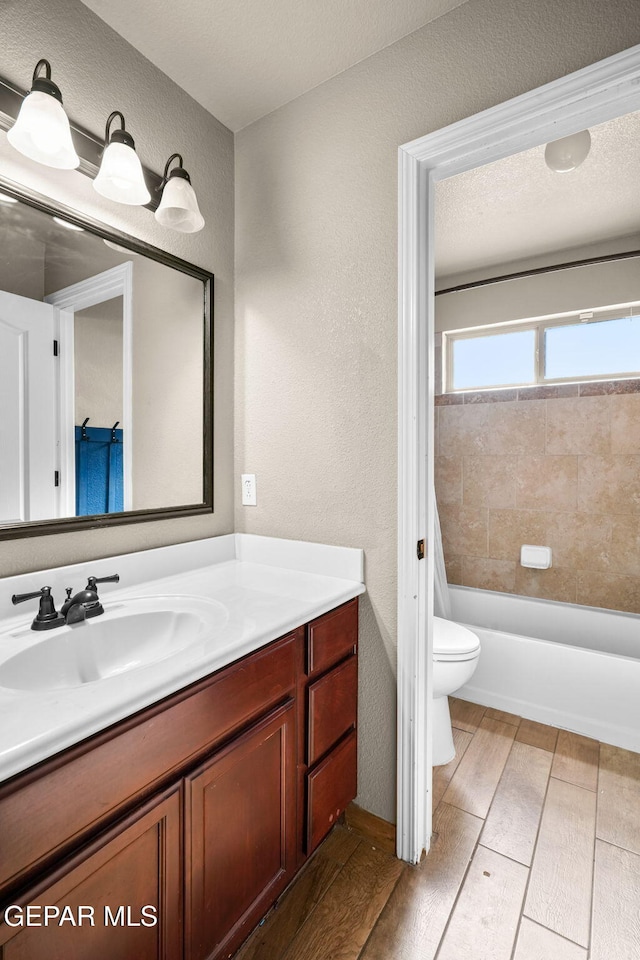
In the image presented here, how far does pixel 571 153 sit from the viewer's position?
1.79 m

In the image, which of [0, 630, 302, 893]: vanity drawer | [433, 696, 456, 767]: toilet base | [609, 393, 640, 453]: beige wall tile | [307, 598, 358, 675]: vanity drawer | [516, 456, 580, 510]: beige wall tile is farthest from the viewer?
[516, 456, 580, 510]: beige wall tile

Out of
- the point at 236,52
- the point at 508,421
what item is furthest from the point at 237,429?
the point at 508,421

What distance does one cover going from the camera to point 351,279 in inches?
57.5

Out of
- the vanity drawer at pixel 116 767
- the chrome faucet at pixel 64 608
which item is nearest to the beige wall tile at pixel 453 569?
the vanity drawer at pixel 116 767

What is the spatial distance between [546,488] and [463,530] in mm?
560

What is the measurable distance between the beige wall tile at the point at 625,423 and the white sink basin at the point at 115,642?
93.1 inches

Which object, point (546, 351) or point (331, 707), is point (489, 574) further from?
point (331, 707)

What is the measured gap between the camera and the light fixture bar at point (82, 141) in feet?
3.56

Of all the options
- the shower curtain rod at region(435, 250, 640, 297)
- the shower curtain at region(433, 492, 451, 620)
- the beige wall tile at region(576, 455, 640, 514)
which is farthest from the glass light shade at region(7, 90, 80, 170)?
the beige wall tile at region(576, 455, 640, 514)

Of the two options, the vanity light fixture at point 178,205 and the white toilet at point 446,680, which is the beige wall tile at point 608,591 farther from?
the vanity light fixture at point 178,205

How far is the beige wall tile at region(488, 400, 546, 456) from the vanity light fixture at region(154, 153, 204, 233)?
2.13 metres

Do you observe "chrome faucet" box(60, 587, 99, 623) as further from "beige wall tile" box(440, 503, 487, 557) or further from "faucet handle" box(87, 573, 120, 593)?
"beige wall tile" box(440, 503, 487, 557)

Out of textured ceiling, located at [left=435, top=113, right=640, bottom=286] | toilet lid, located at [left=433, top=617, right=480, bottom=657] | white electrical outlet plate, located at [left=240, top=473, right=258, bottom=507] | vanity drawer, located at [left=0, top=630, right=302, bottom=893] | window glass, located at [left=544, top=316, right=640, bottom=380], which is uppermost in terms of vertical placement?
textured ceiling, located at [left=435, top=113, right=640, bottom=286]

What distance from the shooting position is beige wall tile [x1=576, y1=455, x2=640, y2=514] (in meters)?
2.49
